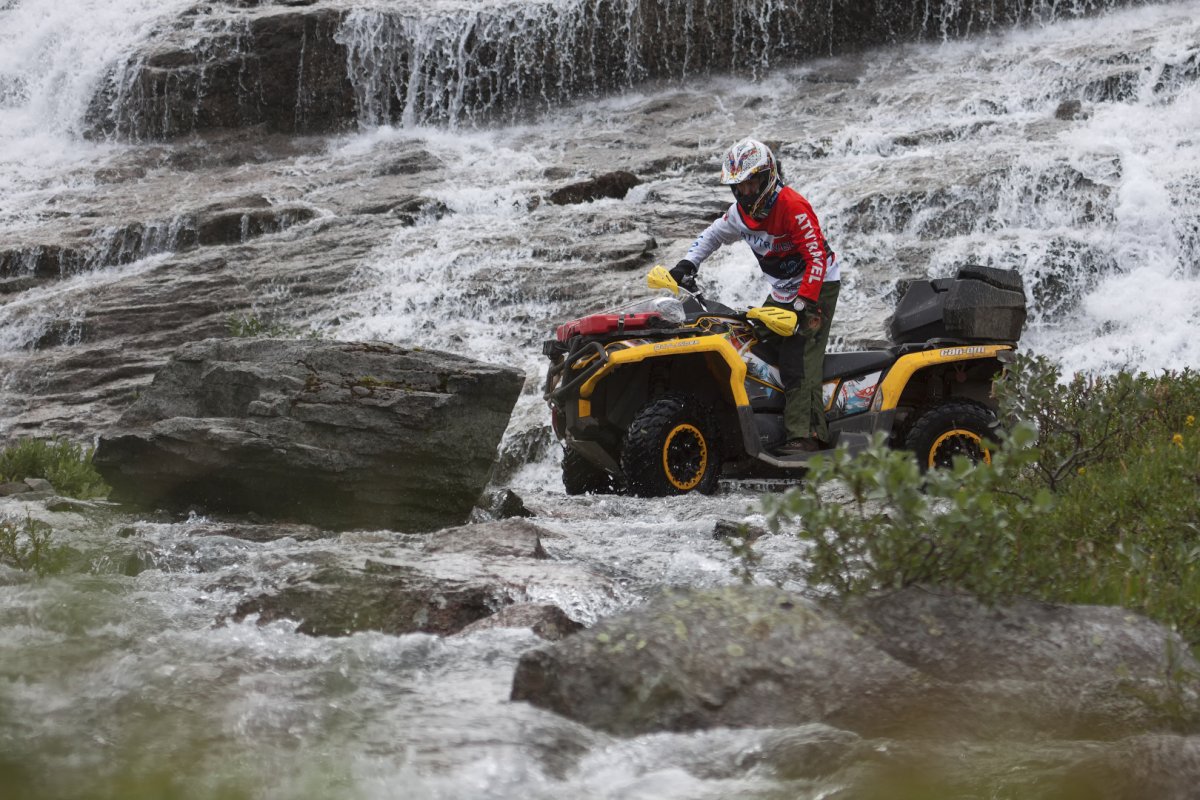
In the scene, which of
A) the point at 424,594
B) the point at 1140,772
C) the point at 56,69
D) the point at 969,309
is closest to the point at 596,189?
the point at 969,309

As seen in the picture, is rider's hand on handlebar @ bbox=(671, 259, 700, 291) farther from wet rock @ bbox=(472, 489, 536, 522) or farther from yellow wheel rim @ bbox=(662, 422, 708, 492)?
wet rock @ bbox=(472, 489, 536, 522)

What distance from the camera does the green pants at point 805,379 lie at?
899 cm

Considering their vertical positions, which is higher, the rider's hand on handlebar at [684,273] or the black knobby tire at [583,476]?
the rider's hand on handlebar at [684,273]

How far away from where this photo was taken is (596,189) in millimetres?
20078

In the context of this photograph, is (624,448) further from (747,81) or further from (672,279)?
(747,81)

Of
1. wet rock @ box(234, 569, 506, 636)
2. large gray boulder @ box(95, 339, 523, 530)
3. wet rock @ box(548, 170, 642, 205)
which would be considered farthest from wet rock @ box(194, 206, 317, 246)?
wet rock @ box(234, 569, 506, 636)

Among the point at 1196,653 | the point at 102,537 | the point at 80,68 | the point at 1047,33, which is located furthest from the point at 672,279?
the point at 80,68

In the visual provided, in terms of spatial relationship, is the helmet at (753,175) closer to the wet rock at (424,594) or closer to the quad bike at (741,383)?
the quad bike at (741,383)

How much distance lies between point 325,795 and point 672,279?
23.1 ft

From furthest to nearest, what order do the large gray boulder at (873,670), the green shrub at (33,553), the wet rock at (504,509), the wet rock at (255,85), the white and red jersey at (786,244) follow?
the wet rock at (255,85)
the white and red jersey at (786,244)
the wet rock at (504,509)
the green shrub at (33,553)
the large gray boulder at (873,670)

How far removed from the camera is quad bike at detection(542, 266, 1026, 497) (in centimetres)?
883

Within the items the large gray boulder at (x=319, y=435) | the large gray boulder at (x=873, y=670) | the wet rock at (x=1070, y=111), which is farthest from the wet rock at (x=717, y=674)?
the wet rock at (x=1070, y=111)

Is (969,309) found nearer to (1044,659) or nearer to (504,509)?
(504,509)

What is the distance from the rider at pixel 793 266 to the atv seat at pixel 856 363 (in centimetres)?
29
